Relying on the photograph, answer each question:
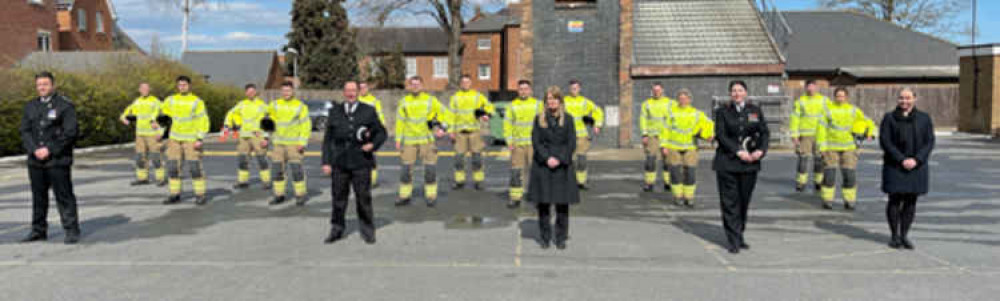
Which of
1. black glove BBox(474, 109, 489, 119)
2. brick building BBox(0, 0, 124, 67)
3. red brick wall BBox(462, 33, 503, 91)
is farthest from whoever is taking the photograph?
red brick wall BBox(462, 33, 503, 91)

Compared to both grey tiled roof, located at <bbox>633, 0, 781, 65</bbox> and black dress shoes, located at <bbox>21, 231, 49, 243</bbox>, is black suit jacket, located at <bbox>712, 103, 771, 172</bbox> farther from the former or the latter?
grey tiled roof, located at <bbox>633, 0, 781, 65</bbox>

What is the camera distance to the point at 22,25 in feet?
124

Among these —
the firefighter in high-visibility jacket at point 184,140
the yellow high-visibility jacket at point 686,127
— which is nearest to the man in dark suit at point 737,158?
the yellow high-visibility jacket at point 686,127

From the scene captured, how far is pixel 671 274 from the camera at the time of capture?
6.09m

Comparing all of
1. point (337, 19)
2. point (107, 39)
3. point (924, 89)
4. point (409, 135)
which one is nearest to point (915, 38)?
point (924, 89)

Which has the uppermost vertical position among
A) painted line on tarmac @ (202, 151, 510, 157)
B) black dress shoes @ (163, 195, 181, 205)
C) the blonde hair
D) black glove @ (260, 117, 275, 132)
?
the blonde hair

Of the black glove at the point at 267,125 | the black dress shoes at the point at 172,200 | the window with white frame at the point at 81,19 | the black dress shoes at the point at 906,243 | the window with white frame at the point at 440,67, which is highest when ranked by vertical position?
the window with white frame at the point at 81,19

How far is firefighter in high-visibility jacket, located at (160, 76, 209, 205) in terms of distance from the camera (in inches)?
405

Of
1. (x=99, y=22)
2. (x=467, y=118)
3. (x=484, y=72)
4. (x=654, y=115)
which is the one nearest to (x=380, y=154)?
(x=467, y=118)

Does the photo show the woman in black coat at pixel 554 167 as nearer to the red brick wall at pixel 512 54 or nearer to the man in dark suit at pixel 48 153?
the man in dark suit at pixel 48 153

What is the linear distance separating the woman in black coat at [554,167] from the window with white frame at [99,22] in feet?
163

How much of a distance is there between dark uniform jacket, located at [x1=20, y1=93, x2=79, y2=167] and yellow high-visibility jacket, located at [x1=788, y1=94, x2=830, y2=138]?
9.55 metres

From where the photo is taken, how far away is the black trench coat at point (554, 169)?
6988 millimetres

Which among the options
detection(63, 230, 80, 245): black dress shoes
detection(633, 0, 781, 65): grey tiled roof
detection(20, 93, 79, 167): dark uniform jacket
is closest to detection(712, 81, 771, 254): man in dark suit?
detection(63, 230, 80, 245): black dress shoes
